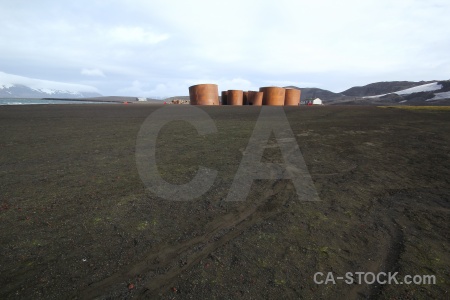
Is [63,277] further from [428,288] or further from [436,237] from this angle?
[436,237]

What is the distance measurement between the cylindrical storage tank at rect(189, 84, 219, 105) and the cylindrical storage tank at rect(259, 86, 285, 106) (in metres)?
5.15

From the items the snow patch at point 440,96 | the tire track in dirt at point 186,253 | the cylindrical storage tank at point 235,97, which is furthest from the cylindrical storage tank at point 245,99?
the snow patch at point 440,96

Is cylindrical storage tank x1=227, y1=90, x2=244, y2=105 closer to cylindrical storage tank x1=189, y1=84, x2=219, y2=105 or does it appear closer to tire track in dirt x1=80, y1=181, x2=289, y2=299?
cylindrical storage tank x1=189, y1=84, x2=219, y2=105

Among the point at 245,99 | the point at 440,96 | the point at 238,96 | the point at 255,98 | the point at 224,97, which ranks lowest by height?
the point at 440,96

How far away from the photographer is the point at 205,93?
84.2 feet

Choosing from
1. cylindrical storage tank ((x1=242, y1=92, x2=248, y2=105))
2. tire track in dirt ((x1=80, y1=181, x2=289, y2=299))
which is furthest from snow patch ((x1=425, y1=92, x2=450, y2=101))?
tire track in dirt ((x1=80, y1=181, x2=289, y2=299))

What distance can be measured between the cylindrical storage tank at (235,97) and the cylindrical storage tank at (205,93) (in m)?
1.59

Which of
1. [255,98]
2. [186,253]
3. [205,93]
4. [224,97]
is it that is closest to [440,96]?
[255,98]

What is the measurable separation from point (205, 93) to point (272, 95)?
6957 mm

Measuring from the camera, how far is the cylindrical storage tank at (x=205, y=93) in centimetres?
2561

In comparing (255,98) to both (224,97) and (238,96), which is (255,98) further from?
(224,97)

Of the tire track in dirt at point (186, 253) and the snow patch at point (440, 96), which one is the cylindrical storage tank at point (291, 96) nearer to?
the tire track in dirt at point (186, 253)

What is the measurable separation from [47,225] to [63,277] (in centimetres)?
110

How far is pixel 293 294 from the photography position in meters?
2.10
